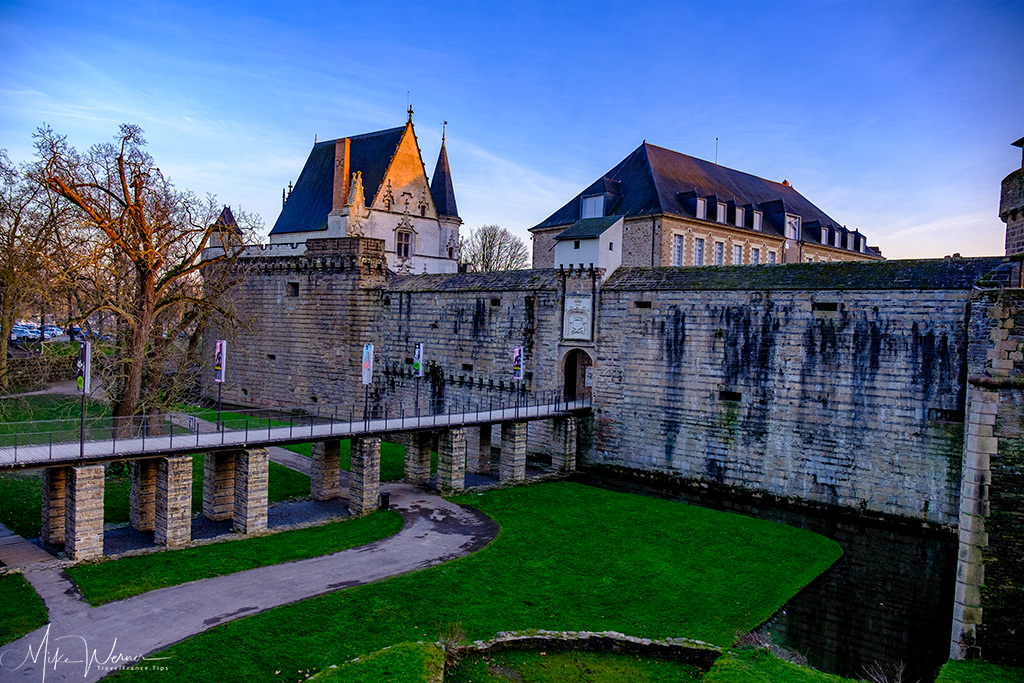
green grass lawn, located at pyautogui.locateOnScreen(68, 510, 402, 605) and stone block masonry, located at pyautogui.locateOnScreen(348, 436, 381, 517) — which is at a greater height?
stone block masonry, located at pyautogui.locateOnScreen(348, 436, 381, 517)

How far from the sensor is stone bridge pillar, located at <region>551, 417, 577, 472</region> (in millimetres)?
24828

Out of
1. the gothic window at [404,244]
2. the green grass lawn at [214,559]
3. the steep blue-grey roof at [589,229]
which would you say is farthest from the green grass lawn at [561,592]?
the gothic window at [404,244]

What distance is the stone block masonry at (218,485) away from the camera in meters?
17.3

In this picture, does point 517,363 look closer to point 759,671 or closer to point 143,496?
point 143,496

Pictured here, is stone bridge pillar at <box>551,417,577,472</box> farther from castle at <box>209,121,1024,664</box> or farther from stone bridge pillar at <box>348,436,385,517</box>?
stone bridge pillar at <box>348,436,385,517</box>

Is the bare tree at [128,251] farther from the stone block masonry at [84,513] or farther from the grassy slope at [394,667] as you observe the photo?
the grassy slope at [394,667]

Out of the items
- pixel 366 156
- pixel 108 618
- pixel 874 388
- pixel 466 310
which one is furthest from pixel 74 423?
pixel 366 156

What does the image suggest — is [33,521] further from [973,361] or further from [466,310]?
[973,361]

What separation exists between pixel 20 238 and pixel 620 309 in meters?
18.1

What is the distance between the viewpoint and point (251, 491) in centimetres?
1628

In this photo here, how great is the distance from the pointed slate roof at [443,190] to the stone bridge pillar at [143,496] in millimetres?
26512

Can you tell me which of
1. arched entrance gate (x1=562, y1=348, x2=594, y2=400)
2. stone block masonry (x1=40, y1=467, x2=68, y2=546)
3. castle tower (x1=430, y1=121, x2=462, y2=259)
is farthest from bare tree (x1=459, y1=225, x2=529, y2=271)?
stone block masonry (x1=40, y1=467, x2=68, y2=546)

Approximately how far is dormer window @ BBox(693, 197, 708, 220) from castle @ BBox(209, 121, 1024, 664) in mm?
188

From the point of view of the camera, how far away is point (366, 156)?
37625 millimetres
